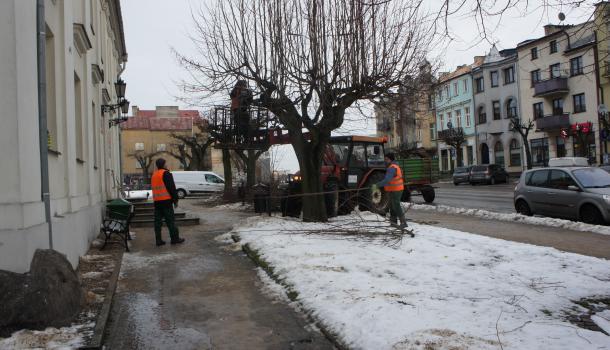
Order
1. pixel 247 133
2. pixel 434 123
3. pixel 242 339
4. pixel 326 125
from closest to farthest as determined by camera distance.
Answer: pixel 242 339
pixel 326 125
pixel 247 133
pixel 434 123

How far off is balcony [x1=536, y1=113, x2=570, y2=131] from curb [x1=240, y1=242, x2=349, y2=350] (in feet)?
126

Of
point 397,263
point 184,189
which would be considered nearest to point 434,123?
point 184,189

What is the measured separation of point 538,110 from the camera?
4562cm

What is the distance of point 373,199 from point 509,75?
130ft

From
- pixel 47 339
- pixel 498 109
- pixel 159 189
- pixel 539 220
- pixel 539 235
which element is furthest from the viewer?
pixel 498 109

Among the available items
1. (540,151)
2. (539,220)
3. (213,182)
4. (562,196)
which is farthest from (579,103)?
(539,220)

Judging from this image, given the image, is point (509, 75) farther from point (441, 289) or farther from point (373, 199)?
point (441, 289)

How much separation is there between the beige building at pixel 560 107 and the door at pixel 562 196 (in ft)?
87.3

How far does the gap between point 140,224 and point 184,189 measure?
21893mm

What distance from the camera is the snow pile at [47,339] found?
165 inches

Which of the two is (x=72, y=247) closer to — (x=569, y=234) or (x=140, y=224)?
(x=140, y=224)

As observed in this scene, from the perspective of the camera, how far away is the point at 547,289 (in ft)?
19.3

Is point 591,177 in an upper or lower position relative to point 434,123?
lower

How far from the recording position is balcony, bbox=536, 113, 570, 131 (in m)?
41.7
